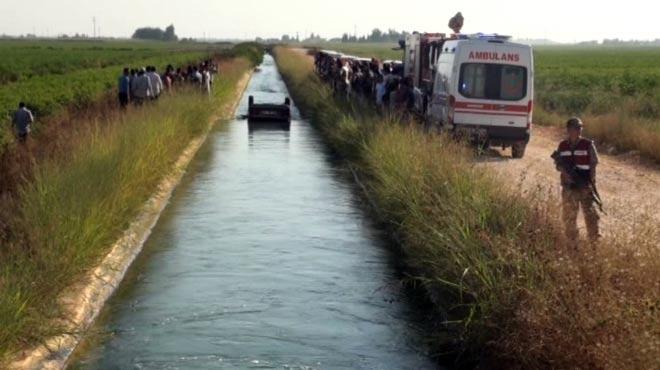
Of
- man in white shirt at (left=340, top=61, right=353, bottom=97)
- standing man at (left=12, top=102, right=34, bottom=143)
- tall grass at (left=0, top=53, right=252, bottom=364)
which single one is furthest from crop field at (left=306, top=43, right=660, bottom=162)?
standing man at (left=12, top=102, right=34, bottom=143)

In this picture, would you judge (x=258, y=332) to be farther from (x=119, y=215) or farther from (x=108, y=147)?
(x=108, y=147)

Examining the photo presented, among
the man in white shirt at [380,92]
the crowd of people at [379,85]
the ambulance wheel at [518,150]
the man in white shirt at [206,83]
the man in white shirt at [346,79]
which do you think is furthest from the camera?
the man in white shirt at [206,83]

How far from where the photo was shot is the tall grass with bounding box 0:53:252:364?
843 centimetres

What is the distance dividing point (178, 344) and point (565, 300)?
3.85m

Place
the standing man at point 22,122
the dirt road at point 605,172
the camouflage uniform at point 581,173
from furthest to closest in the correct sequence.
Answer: the standing man at point 22,122
the dirt road at point 605,172
the camouflage uniform at point 581,173

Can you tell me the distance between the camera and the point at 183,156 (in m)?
22.8

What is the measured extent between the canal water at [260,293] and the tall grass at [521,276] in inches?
A: 25.9

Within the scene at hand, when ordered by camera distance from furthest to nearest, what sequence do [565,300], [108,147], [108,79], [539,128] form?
[108,79], [539,128], [108,147], [565,300]

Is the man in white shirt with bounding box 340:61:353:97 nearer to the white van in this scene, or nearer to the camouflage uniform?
the white van

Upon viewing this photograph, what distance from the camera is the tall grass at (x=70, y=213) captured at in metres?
8.43

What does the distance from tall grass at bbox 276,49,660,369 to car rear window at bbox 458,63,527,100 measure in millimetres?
8493

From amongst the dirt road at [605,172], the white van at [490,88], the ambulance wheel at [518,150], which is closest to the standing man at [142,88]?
the white van at [490,88]

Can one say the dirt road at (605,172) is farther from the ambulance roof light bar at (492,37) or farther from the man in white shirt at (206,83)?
the man in white shirt at (206,83)

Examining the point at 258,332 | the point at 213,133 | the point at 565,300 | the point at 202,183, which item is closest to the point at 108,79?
the point at 213,133
